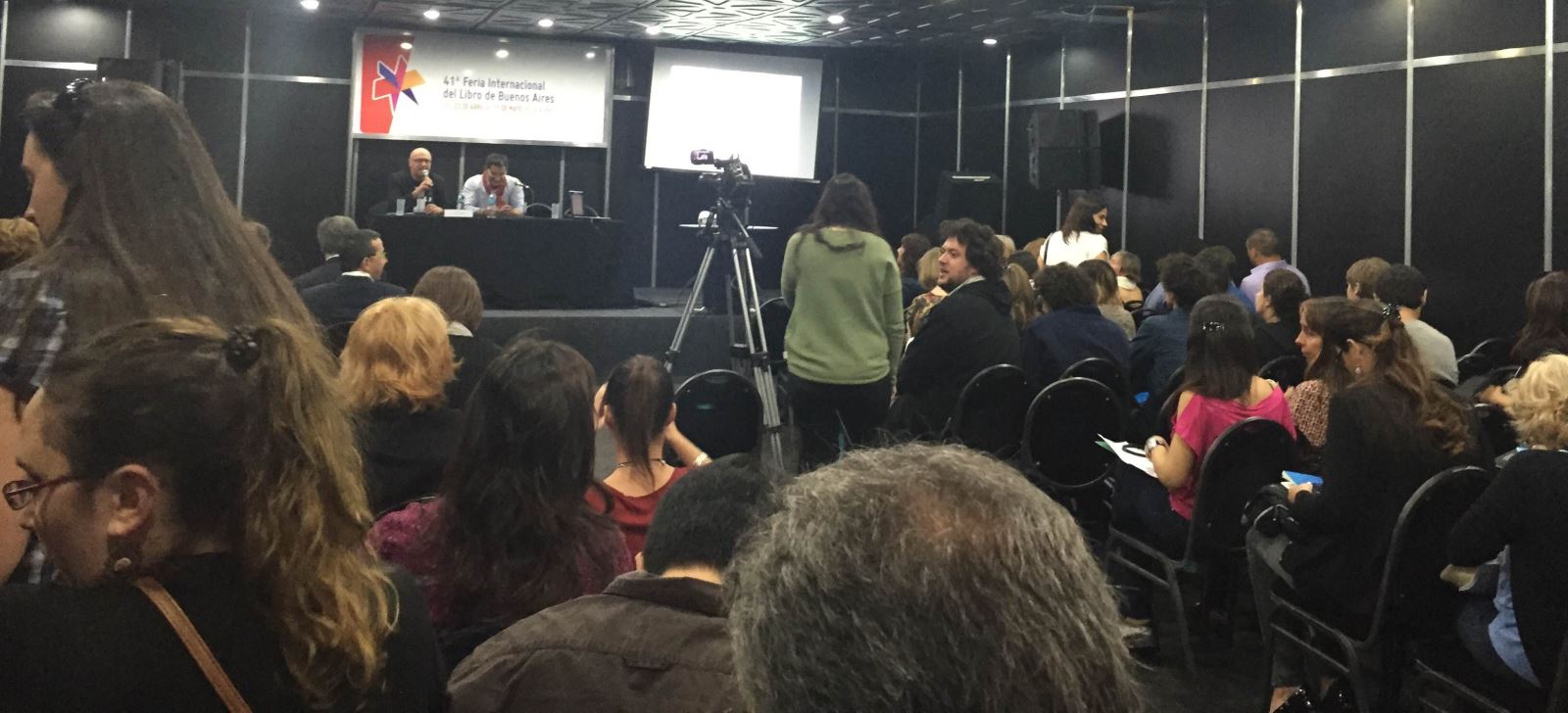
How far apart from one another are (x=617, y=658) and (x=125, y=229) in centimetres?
86

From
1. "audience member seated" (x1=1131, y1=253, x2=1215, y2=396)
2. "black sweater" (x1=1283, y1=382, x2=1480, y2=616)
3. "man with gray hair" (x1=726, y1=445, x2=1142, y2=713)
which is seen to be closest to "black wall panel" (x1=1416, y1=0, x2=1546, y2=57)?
"audience member seated" (x1=1131, y1=253, x2=1215, y2=396)

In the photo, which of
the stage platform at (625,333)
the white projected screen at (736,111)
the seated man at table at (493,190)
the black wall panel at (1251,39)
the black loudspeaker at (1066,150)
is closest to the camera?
the black wall panel at (1251,39)

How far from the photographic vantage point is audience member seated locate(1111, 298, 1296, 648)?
151 inches

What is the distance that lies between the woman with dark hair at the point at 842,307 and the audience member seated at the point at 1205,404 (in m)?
1.28

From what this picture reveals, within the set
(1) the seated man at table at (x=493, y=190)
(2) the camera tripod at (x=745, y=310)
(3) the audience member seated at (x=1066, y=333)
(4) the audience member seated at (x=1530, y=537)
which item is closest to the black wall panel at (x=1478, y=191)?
(3) the audience member seated at (x=1066, y=333)

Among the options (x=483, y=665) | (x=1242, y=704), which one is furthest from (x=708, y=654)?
(x=1242, y=704)

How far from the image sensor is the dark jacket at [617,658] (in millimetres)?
1503

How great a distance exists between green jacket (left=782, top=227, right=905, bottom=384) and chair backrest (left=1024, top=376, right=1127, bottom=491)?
78 cm

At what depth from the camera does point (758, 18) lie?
33.8 feet

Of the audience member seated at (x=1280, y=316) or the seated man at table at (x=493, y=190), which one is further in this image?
the seated man at table at (x=493, y=190)

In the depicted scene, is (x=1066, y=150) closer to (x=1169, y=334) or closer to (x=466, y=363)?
(x=1169, y=334)

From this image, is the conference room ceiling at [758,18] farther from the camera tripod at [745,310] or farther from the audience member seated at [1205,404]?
the audience member seated at [1205,404]

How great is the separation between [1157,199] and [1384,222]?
2.11m

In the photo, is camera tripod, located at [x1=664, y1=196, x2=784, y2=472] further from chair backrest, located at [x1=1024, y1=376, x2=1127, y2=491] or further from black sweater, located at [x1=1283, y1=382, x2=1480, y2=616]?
black sweater, located at [x1=1283, y1=382, x2=1480, y2=616]
